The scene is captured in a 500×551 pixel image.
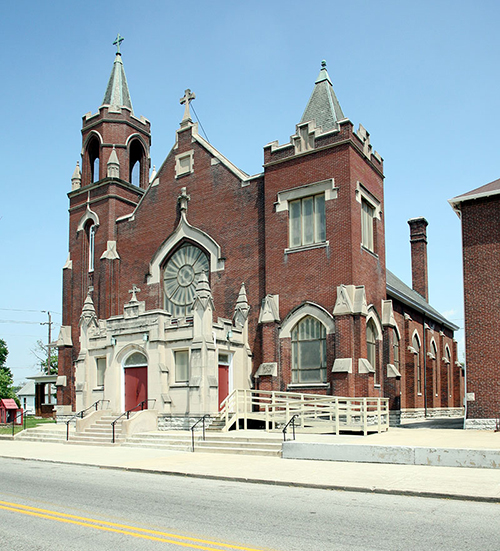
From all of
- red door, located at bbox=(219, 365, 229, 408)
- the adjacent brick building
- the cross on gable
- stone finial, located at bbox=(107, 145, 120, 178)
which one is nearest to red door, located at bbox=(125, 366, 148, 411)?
red door, located at bbox=(219, 365, 229, 408)

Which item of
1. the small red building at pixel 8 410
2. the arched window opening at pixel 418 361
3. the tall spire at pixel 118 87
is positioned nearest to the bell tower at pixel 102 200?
the tall spire at pixel 118 87

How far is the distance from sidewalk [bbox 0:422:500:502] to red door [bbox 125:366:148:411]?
411cm

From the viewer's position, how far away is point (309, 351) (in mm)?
24797

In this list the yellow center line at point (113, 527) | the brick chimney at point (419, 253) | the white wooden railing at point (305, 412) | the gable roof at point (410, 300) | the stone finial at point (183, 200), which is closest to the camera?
the yellow center line at point (113, 527)

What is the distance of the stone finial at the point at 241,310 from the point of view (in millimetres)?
26828

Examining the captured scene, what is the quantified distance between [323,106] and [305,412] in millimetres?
13555

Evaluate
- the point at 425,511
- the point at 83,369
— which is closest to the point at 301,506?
the point at 425,511

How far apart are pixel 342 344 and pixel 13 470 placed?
1257cm

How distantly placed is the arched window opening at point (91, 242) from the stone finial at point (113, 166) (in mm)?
3018

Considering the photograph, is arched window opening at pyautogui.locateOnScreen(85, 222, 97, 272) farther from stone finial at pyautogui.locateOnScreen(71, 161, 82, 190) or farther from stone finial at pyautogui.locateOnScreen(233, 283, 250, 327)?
stone finial at pyautogui.locateOnScreen(233, 283, 250, 327)

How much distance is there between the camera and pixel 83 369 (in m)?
28.3

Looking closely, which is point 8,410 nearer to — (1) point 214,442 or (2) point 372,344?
(1) point 214,442

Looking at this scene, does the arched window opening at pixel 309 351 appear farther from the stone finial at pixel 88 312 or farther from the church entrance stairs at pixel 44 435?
the stone finial at pixel 88 312

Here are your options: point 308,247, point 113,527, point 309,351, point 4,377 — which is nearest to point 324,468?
point 113,527
